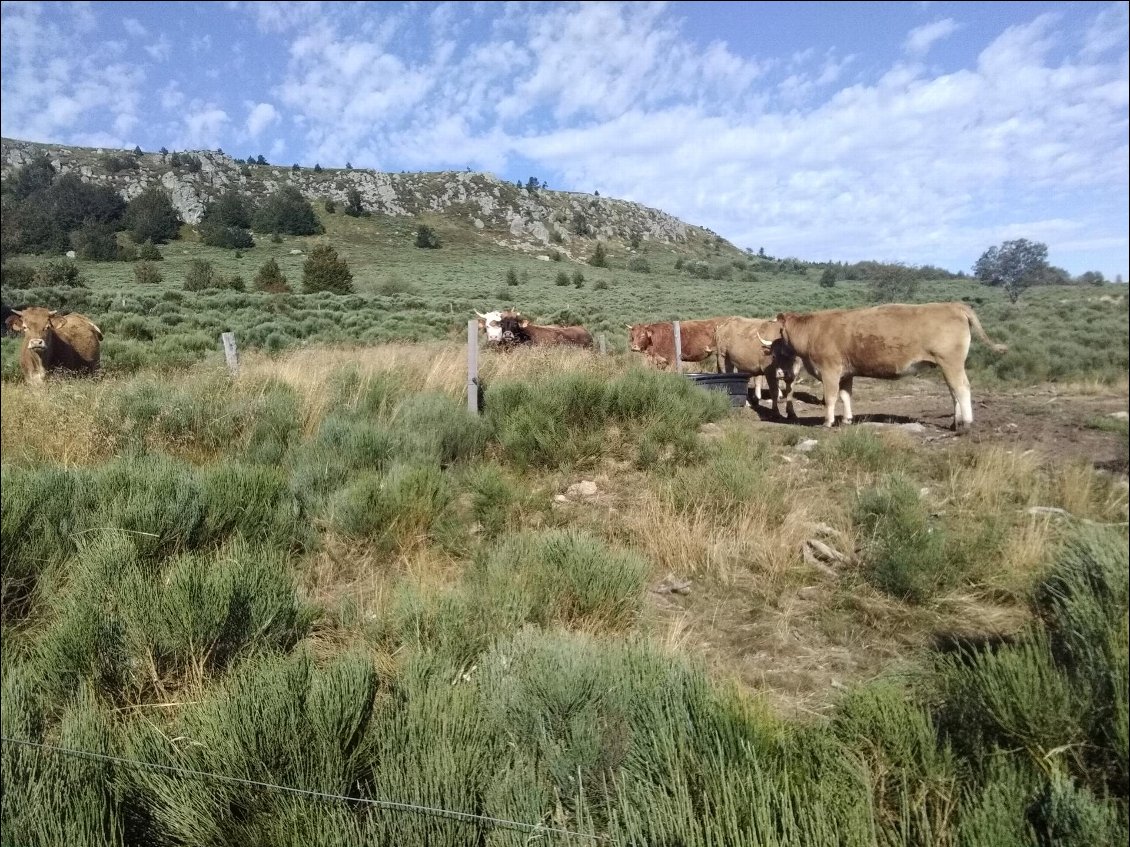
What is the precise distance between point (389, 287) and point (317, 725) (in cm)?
1442

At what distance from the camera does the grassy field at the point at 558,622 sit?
175cm

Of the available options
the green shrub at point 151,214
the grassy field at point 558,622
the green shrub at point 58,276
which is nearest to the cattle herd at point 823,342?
the grassy field at point 558,622

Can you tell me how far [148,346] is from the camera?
1020 centimetres

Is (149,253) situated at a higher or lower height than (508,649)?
higher

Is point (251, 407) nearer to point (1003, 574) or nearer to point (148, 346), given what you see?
point (148, 346)

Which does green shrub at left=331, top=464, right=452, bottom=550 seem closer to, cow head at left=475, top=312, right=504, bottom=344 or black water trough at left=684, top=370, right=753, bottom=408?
black water trough at left=684, top=370, right=753, bottom=408

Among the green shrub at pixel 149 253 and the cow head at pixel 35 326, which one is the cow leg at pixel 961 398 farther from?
the green shrub at pixel 149 253

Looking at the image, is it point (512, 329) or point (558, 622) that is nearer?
point (558, 622)

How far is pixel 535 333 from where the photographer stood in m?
14.6

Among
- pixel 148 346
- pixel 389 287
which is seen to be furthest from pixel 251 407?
pixel 389 287

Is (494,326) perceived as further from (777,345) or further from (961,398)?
(961,398)

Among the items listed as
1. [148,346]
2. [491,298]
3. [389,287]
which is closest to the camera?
[148,346]

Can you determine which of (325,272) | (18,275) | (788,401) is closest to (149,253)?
(18,275)

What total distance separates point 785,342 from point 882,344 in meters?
3.04
